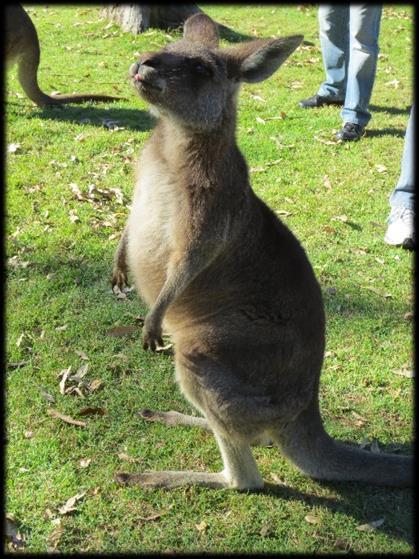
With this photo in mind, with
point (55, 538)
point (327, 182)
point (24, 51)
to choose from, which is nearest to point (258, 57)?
point (55, 538)

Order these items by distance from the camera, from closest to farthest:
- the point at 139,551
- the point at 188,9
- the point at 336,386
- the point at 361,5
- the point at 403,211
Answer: the point at 139,551 → the point at 336,386 → the point at 403,211 → the point at 361,5 → the point at 188,9

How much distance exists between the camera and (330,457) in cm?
345

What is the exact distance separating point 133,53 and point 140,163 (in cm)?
708

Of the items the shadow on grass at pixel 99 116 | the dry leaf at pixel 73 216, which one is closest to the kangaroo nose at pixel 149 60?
the dry leaf at pixel 73 216

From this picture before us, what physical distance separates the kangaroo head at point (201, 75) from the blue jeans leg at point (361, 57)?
4277 millimetres

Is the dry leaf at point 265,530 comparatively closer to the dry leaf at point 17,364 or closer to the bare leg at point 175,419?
the bare leg at point 175,419

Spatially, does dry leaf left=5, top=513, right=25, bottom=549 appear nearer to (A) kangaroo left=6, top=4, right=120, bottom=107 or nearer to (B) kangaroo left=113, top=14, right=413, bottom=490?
(B) kangaroo left=113, top=14, right=413, bottom=490

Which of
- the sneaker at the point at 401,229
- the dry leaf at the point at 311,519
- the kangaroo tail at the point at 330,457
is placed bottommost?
the dry leaf at the point at 311,519

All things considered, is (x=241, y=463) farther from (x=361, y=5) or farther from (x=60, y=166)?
(x=361, y=5)

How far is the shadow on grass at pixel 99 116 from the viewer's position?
7.84m

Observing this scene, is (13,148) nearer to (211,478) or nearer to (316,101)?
(316,101)

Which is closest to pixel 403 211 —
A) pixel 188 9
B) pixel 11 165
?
pixel 11 165

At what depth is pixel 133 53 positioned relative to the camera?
407 inches

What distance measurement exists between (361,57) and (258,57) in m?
4.48
